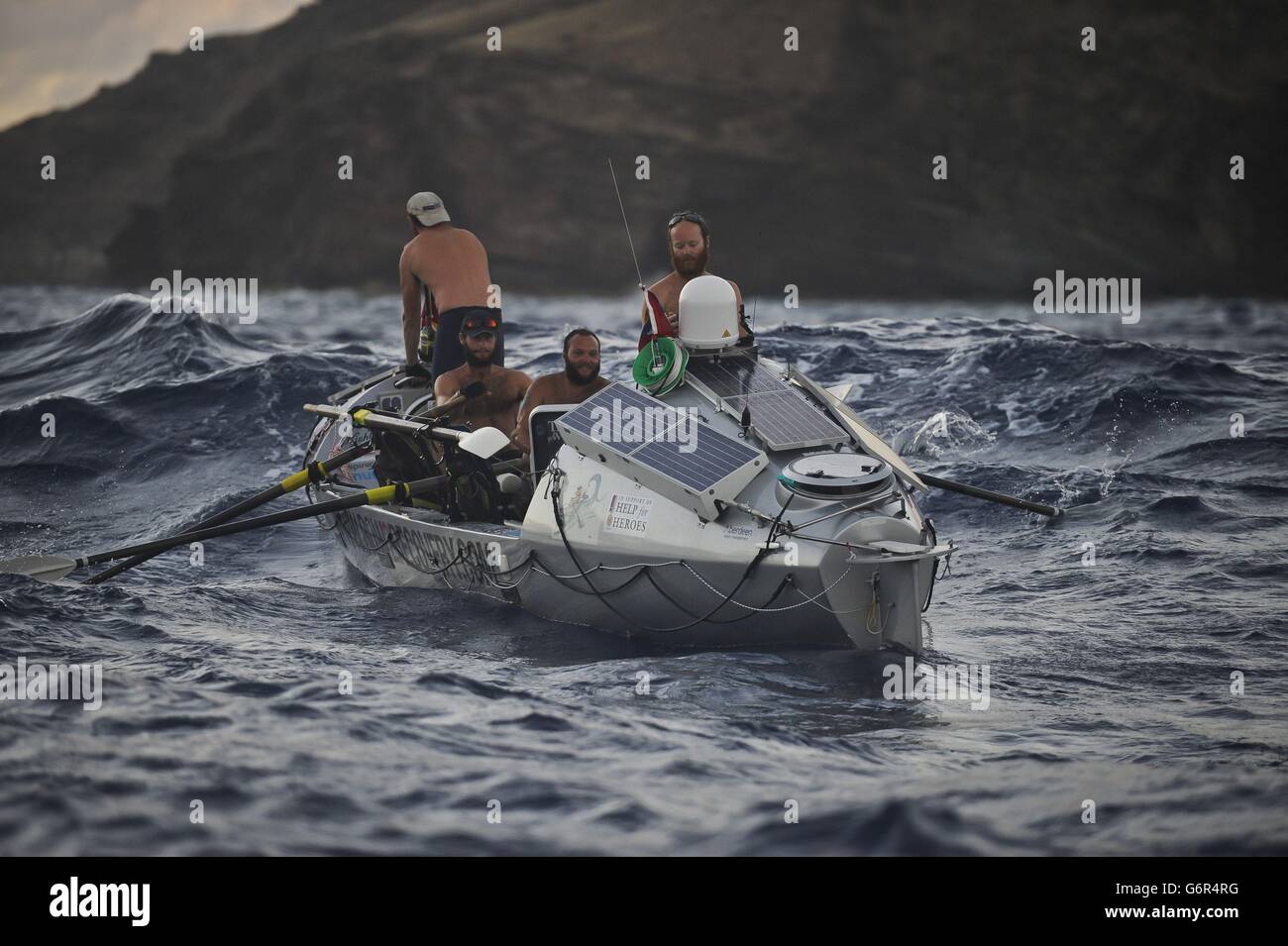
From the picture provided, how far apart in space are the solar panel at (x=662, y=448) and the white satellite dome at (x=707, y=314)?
69cm

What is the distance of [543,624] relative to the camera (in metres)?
11.6

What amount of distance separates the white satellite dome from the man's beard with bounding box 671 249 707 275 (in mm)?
802

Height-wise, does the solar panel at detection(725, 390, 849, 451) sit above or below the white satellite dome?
below

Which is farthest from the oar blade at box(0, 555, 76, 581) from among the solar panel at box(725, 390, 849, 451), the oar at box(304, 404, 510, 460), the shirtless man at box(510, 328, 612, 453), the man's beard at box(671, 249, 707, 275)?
the solar panel at box(725, 390, 849, 451)

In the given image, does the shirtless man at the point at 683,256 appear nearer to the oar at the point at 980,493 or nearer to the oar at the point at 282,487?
the oar at the point at 980,493

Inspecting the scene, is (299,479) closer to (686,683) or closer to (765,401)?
(765,401)

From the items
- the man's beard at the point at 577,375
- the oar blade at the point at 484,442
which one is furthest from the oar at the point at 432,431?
the man's beard at the point at 577,375

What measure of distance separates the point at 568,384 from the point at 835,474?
2757mm

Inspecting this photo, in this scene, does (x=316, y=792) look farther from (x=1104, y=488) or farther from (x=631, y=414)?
(x=1104, y=488)

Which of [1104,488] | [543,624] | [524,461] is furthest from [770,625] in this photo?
[1104,488]

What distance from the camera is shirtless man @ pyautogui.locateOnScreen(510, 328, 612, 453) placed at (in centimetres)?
1202

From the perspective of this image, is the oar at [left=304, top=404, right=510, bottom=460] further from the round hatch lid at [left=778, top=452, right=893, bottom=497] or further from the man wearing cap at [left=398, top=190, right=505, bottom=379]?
the round hatch lid at [left=778, top=452, right=893, bottom=497]

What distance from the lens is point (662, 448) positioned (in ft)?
35.3

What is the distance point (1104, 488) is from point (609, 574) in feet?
21.0
